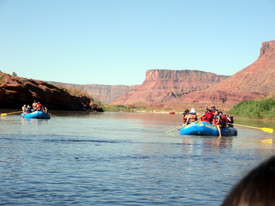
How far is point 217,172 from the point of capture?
9.98m

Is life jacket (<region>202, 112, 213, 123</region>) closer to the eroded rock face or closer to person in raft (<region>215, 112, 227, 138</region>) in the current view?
person in raft (<region>215, 112, 227, 138</region>)

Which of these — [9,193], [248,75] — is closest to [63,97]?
[9,193]

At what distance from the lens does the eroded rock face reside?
64125 millimetres

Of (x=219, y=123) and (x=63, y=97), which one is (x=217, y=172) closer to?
(x=219, y=123)

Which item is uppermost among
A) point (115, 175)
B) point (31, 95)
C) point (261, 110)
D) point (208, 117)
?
point (31, 95)

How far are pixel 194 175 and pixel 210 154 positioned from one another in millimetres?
4591

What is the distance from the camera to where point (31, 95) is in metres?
69.4

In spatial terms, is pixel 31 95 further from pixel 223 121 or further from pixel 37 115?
pixel 223 121

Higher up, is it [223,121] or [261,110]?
[261,110]

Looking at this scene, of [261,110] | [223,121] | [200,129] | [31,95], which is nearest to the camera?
[200,129]

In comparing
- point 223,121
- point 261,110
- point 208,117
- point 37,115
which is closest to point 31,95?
point 37,115

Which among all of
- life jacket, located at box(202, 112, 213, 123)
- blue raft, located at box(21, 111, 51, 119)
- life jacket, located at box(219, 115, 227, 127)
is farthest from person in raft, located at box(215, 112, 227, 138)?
blue raft, located at box(21, 111, 51, 119)

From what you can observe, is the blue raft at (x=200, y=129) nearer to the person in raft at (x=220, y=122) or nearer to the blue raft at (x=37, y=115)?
the person in raft at (x=220, y=122)

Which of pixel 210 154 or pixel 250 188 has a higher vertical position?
pixel 250 188
